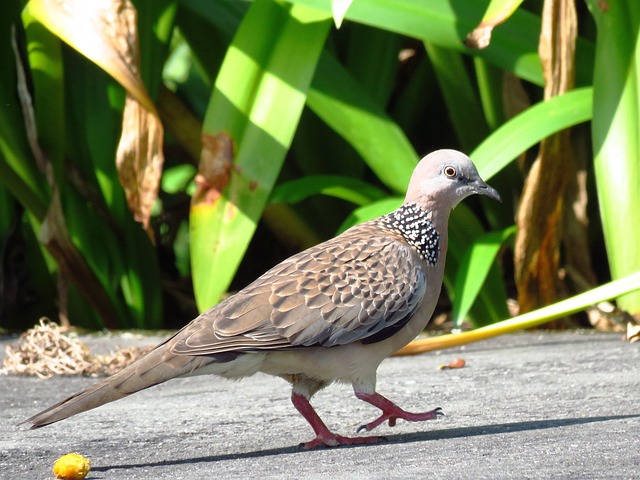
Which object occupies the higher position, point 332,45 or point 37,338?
point 332,45

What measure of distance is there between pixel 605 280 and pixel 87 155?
325 centimetres

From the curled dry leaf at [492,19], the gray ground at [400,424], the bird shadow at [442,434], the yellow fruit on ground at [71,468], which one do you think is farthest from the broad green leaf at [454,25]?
the yellow fruit on ground at [71,468]

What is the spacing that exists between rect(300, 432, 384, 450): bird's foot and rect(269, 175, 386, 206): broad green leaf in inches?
87.9

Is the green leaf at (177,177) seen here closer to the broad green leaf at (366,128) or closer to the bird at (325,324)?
the broad green leaf at (366,128)

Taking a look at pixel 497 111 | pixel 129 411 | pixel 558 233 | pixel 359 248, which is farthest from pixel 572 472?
pixel 497 111

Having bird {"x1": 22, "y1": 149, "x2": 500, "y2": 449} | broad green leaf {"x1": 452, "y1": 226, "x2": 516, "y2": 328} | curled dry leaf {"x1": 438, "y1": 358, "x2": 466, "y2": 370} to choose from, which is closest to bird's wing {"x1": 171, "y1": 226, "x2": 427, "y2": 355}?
bird {"x1": 22, "y1": 149, "x2": 500, "y2": 449}

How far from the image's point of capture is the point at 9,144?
5980mm

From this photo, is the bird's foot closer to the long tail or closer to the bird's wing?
the bird's wing

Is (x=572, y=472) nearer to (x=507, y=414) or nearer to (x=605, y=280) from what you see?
(x=507, y=414)

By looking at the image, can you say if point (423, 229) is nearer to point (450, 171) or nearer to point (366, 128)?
point (450, 171)

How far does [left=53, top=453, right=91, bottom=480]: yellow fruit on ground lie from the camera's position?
3.17 m

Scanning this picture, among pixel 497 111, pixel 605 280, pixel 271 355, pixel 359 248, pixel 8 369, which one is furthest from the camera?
pixel 605 280

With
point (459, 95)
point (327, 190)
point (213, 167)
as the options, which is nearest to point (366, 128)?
point (327, 190)

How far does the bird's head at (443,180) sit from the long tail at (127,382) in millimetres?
1121
